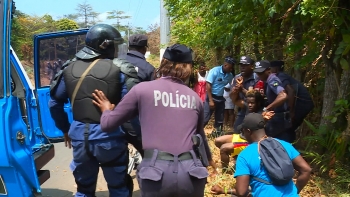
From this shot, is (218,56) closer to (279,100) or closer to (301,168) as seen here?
(279,100)

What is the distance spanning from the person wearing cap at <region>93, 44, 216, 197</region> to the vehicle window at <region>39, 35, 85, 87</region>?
322 cm

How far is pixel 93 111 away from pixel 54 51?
8.85 feet

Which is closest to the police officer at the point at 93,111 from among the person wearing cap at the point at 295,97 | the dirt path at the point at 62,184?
the dirt path at the point at 62,184

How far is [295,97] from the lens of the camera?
16.7 feet

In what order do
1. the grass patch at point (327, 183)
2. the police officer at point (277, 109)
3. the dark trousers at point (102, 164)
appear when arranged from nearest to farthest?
the dark trousers at point (102, 164), the grass patch at point (327, 183), the police officer at point (277, 109)

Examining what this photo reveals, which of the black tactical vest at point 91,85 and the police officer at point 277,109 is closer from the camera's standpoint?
the black tactical vest at point 91,85

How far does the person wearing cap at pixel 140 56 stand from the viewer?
4750 millimetres

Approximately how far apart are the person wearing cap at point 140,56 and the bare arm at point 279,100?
145 cm

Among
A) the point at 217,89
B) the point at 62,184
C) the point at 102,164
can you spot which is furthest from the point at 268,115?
the point at 217,89

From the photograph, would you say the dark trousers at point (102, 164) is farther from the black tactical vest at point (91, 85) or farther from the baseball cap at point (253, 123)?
the baseball cap at point (253, 123)

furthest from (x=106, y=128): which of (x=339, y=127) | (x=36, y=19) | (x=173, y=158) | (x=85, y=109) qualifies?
(x=36, y=19)

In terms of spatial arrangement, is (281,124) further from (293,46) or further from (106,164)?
(106,164)

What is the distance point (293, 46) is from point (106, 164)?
282 cm

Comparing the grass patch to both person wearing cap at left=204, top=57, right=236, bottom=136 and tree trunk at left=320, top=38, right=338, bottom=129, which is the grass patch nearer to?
tree trunk at left=320, top=38, right=338, bottom=129
